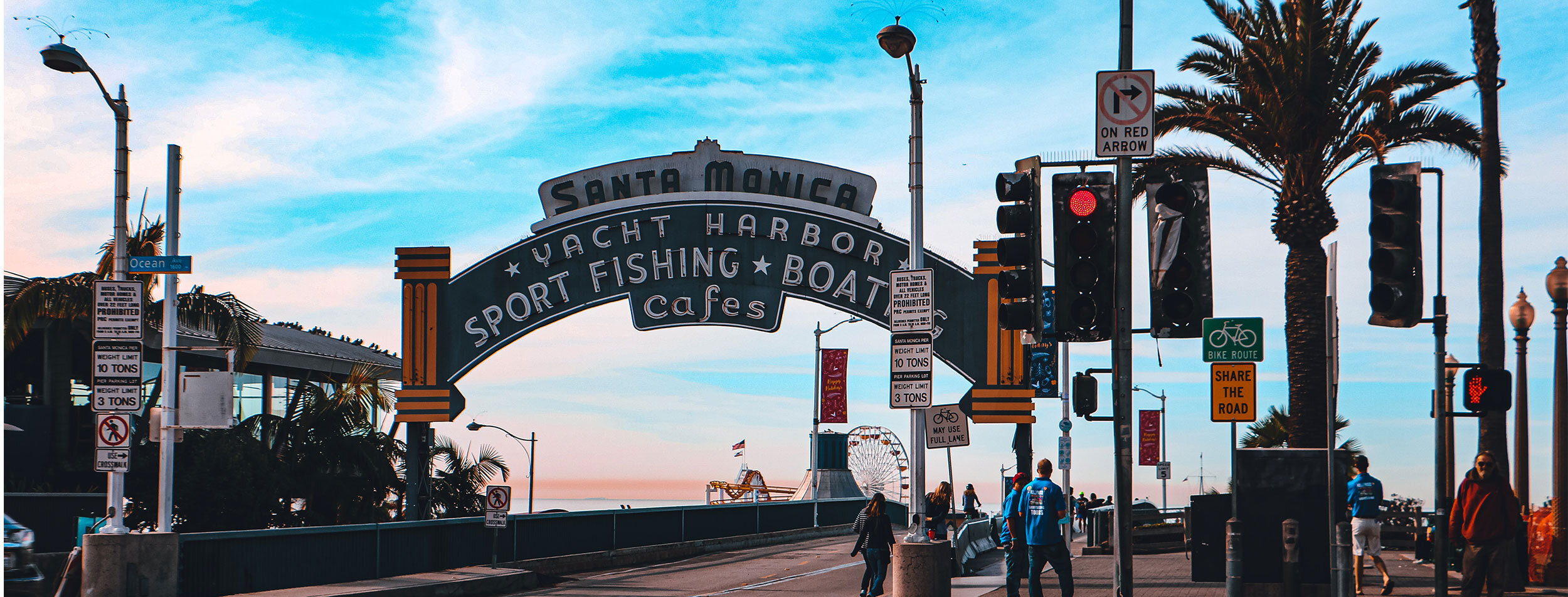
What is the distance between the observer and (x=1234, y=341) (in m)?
17.8

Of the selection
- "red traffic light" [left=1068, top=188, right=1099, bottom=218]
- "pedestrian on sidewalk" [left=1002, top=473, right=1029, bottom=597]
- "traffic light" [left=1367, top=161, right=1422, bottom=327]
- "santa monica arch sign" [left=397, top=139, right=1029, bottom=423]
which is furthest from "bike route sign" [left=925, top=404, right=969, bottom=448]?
"traffic light" [left=1367, top=161, right=1422, bottom=327]

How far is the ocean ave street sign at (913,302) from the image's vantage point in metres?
16.9

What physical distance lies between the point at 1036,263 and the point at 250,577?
12972mm

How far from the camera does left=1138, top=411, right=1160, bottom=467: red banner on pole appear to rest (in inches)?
1834

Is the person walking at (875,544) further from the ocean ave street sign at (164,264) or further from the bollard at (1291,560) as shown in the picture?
the ocean ave street sign at (164,264)

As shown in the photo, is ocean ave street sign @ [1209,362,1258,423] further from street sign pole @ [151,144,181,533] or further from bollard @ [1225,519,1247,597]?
street sign pole @ [151,144,181,533]

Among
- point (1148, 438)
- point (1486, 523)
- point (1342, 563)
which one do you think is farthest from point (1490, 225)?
point (1148, 438)

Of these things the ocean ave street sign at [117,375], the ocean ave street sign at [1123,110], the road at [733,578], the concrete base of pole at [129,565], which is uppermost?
the ocean ave street sign at [1123,110]

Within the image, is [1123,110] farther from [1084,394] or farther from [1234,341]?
[1234,341]

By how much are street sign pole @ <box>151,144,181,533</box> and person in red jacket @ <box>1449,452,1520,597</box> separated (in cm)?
1587

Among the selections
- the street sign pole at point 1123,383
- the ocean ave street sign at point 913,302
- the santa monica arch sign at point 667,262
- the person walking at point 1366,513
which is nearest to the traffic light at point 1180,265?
the street sign pole at point 1123,383

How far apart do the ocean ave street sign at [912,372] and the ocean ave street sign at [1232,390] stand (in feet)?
16.4

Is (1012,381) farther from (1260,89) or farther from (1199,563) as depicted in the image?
(1199,563)

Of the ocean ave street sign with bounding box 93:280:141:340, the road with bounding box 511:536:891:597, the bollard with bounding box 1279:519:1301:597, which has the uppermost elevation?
the ocean ave street sign with bounding box 93:280:141:340
